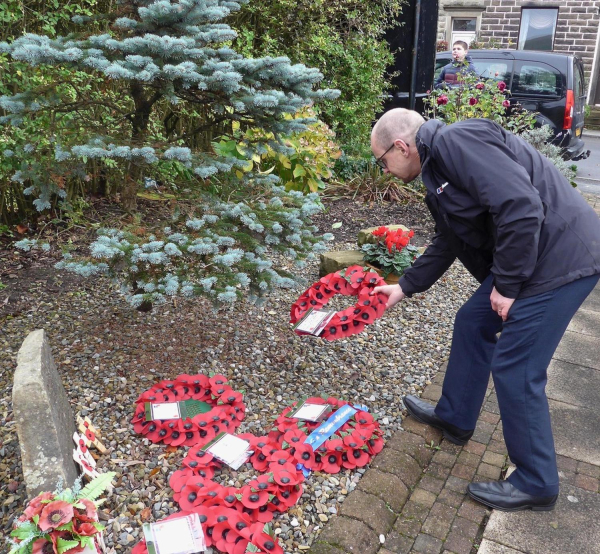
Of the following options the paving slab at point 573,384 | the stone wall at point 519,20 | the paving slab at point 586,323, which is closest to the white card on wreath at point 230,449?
the paving slab at point 573,384

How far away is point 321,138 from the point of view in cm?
571

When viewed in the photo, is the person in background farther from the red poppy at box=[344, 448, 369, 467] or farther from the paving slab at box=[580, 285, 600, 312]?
the red poppy at box=[344, 448, 369, 467]

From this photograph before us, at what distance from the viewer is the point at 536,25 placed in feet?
58.0

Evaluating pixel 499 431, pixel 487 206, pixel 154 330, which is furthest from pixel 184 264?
pixel 499 431

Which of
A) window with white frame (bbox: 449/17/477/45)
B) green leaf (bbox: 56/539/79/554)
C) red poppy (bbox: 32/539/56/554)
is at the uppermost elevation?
window with white frame (bbox: 449/17/477/45)

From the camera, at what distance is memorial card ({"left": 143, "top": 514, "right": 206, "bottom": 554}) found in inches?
79.0

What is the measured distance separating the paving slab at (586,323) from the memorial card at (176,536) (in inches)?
122

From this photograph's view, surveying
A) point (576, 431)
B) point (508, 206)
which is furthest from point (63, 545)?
point (576, 431)

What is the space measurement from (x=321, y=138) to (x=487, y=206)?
3883 mm

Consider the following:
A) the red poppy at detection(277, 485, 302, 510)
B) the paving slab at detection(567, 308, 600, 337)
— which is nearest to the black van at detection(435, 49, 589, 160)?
the paving slab at detection(567, 308, 600, 337)

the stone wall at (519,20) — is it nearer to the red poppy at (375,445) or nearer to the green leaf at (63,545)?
the red poppy at (375,445)

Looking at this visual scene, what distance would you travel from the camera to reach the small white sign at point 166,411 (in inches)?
106

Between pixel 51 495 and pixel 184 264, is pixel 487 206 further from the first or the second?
pixel 51 495

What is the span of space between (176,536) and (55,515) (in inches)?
20.4
